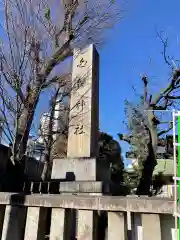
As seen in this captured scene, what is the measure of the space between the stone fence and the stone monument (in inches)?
162

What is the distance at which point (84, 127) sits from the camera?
7930 mm

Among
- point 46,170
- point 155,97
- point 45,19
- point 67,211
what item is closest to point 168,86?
point 155,97

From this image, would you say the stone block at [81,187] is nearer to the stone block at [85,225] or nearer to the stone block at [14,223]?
the stone block at [14,223]

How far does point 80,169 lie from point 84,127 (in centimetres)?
151

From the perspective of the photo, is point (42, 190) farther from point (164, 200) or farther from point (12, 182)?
point (164, 200)

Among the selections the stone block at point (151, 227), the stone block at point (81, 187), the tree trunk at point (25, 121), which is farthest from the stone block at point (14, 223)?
the stone block at point (81, 187)

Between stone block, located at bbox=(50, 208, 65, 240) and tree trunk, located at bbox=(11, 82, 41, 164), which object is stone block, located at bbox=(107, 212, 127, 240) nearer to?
stone block, located at bbox=(50, 208, 65, 240)

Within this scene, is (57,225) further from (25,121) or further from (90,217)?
(25,121)

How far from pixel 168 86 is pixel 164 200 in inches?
420

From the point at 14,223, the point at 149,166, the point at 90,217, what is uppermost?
the point at 149,166

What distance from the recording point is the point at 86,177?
6664mm

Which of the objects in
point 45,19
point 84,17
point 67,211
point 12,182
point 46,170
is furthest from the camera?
point 46,170

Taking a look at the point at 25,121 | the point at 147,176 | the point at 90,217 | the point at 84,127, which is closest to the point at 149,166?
the point at 147,176

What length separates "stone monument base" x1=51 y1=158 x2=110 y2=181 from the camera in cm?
670
